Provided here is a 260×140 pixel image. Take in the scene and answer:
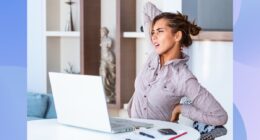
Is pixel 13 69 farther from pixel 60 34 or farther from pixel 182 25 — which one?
pixel 60 34

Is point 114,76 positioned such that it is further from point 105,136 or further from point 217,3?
point 105,136

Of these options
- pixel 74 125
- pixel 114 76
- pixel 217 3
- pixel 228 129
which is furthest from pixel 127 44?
pixel 74 125

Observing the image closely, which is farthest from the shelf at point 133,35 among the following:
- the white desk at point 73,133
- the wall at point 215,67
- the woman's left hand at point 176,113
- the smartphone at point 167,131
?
the smartphone at point 167,131

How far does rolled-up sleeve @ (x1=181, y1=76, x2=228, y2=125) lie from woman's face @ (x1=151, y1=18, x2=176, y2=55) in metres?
0.24

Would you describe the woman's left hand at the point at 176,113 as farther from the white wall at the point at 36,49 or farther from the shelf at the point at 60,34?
the white wall at the point at 36,49

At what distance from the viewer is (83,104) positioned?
2340 mm

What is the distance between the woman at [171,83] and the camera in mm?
2848

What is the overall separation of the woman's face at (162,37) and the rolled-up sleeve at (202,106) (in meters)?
0.24

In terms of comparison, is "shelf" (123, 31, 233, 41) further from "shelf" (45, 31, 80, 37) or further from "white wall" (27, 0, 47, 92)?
"white wall" (27, 0, 47, 92)

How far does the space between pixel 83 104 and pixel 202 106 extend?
0.81 m

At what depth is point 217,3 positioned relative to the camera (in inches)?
133

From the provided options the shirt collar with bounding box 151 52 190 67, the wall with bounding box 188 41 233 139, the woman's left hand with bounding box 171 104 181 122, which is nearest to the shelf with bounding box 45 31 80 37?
the wall with bounding box 188 41 233 139

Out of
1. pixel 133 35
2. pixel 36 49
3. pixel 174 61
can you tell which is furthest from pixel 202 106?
pixel 36 49

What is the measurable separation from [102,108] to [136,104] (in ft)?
2.76
